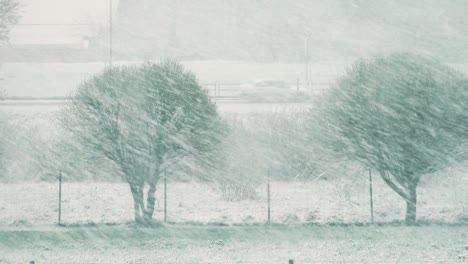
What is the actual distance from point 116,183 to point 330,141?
10.8m

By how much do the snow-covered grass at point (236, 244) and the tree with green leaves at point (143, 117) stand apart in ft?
Answer: 5.85

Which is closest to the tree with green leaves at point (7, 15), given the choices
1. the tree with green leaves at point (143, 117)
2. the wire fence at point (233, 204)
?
the wire fence at point (233, 204)

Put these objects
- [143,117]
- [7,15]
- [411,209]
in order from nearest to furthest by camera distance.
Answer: [143,117] < [411,209] < [7,15]

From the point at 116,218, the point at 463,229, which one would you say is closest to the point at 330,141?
the point at 463,229

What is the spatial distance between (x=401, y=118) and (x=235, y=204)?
611 cm

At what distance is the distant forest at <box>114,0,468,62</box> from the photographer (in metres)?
55.1

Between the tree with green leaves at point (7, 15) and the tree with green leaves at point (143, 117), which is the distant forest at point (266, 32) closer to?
the tree with green leaves at point (7, 15)

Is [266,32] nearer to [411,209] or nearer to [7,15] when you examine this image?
[7,15]

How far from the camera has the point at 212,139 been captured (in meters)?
13.8

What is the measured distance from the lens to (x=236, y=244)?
11602 millimetres

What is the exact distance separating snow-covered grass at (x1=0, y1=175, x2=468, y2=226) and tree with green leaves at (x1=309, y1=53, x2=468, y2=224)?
1530 millimetres

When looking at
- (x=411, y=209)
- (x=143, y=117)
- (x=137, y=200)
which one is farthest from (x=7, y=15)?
(x=411, y=209)

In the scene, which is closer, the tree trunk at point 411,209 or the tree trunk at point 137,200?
the tree trunk at point 411,209

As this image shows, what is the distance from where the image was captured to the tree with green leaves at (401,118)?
13297mm
